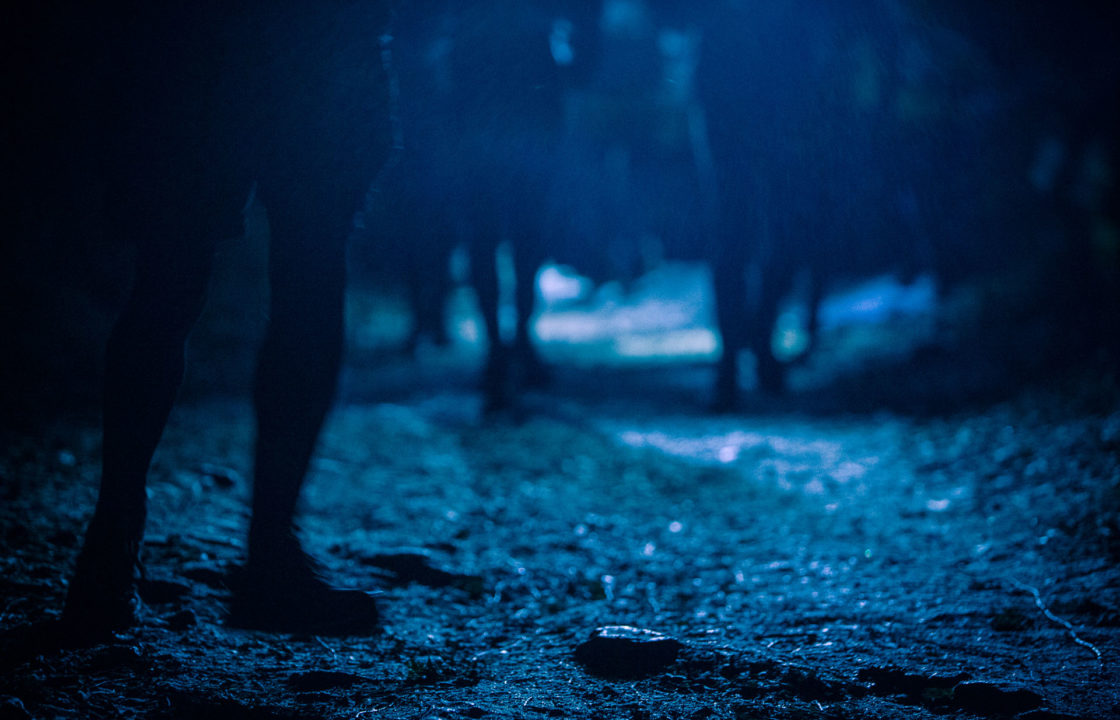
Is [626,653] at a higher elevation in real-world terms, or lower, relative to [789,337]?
lower

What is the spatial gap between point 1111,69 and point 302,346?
Result: 748 centimetres

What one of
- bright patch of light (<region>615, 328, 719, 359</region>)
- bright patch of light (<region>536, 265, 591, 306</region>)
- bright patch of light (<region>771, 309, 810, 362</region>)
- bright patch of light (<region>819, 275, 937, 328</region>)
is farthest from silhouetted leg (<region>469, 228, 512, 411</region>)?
bright patch of light (<region>536, 265, 591, 306</region>)

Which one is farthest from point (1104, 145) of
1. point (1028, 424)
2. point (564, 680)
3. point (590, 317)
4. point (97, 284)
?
point (97, 284)

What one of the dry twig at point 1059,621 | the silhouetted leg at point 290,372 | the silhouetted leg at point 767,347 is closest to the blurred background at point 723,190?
the silhouetted leg at point 767,347

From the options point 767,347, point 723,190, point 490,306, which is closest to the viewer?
point 723,190

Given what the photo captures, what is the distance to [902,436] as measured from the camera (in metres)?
3.46

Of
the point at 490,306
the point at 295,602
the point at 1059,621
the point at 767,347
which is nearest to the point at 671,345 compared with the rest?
the point at 767,347

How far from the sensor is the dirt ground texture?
121 cm

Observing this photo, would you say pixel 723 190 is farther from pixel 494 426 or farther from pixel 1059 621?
pixel 1059 621

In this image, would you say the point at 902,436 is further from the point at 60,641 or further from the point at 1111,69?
the point at 1111,69

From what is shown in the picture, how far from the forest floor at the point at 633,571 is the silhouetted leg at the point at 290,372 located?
138mm

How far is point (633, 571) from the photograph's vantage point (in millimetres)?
1937

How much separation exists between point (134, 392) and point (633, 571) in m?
1.21

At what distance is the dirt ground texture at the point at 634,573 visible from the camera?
121cm
